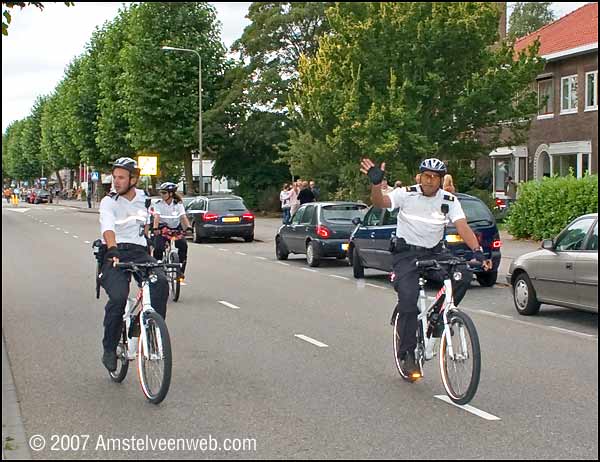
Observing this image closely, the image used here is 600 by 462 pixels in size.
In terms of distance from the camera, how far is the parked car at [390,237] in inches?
624

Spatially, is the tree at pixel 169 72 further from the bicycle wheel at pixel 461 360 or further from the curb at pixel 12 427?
the bicycle wheel at pixel 461 360

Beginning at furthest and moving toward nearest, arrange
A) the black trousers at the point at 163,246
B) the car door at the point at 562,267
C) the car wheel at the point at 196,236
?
the car wheel at the point at 196,236 < the black trousers at the point at 163,246 < the car door at the point at 562,267

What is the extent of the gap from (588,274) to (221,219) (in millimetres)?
20010

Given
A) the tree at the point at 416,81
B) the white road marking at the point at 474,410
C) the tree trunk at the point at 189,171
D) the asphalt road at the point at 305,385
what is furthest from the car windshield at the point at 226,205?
the tree trunk at the point at 189,171

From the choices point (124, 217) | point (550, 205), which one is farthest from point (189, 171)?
point (124, 217)

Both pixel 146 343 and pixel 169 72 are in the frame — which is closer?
pixel 146 343

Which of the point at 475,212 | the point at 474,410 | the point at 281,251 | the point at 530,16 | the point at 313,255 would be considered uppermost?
the point at 530,16

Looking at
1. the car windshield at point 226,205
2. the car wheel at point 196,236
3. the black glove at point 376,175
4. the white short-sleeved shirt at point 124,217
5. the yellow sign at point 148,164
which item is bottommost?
the car wheel at point 196,236

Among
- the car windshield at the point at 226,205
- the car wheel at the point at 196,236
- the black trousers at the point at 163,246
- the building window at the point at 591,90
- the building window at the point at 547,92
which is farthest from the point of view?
the building window at the point at 547,92

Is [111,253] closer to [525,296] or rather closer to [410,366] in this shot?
[410,366]

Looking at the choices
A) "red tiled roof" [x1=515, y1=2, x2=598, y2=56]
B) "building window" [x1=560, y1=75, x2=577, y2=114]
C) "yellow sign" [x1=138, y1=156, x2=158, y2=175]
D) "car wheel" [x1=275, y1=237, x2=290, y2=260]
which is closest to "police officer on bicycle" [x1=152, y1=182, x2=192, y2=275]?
"car wheel" [x1=275, y1=237, x2=290, y2=260]

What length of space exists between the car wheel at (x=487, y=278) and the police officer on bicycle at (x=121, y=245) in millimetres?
9758

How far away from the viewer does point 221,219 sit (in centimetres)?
3038

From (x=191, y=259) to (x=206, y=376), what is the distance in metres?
15.3
